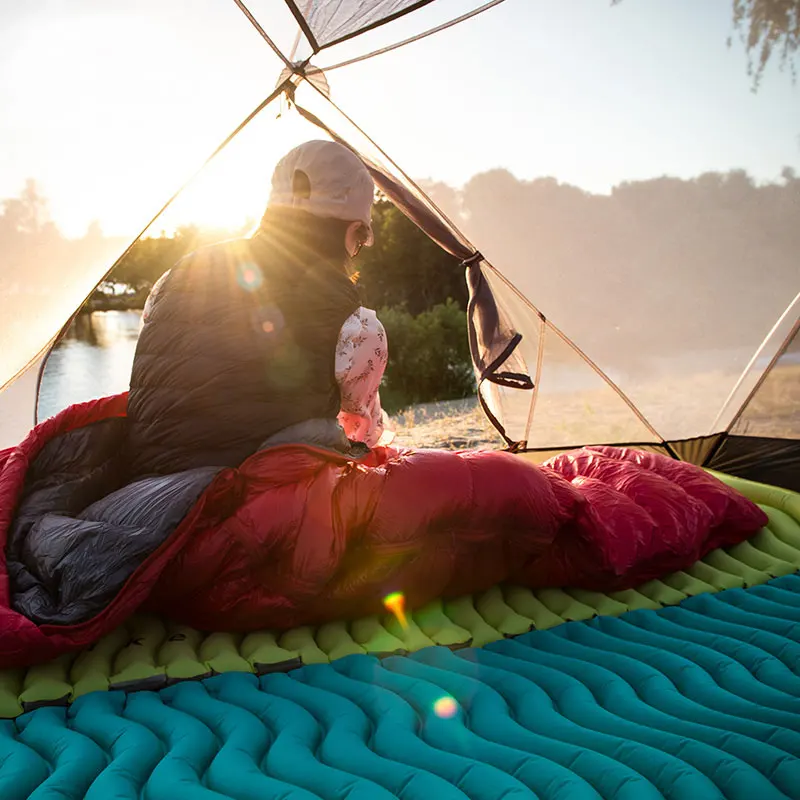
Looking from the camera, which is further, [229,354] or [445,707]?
[229,354]

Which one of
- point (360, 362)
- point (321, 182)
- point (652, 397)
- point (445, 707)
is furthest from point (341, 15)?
point (445, 707)

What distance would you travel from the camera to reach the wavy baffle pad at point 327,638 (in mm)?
1489

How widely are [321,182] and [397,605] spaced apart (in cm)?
92

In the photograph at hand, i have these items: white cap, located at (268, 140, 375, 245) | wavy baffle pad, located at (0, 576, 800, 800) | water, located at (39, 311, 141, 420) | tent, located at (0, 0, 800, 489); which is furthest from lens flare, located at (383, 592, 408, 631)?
water, located at (39, 311, 141, 420)

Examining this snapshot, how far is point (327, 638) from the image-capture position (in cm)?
169

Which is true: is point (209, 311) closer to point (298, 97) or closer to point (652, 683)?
point (652, 683)

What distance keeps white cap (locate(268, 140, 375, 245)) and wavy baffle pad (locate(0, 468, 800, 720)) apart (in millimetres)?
887

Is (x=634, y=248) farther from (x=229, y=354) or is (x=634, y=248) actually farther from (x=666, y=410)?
(x=229, y=354)

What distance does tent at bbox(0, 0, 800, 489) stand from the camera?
8.49 ft

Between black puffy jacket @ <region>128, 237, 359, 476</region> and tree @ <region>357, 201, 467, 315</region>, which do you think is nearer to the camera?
black puffy jacket @ <region>128, 237, 359, 476</region>

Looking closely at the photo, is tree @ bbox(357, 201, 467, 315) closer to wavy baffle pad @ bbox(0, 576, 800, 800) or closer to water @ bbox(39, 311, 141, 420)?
water @ bbox(39, 311, 141, 420)

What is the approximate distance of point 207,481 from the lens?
1.67 m

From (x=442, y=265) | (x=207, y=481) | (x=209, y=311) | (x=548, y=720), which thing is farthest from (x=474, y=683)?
(x=442, y=265)

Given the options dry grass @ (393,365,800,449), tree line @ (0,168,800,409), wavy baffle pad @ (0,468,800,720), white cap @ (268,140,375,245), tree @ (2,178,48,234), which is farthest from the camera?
dry grass @ (393,365,800,449)
